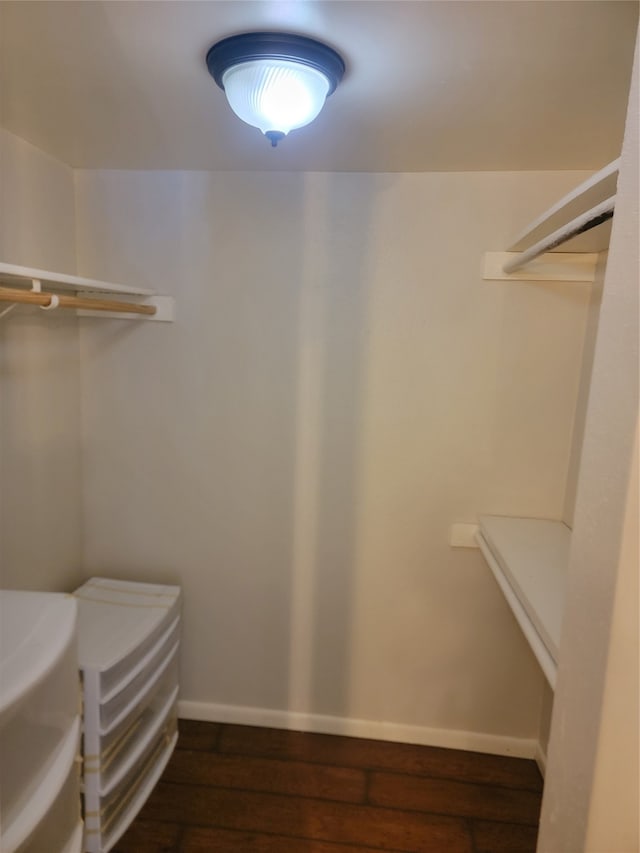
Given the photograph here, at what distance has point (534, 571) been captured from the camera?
151cm

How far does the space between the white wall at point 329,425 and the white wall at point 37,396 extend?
9cm

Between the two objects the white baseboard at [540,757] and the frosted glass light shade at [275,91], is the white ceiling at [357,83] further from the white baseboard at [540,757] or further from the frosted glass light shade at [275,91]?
the white baseboard at [540,757]

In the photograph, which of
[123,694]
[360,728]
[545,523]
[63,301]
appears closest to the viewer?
[63,301]

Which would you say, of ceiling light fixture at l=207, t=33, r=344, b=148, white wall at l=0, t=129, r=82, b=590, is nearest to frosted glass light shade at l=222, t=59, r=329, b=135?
ceiling light fixture at l=207, t=33, r=344, b=148

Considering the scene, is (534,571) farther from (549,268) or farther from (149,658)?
(149,658)

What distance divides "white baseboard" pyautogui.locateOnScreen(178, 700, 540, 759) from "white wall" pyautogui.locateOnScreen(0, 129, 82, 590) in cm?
78

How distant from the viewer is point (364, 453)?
200 centimetres

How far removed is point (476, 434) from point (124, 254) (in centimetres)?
144

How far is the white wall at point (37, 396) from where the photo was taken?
1.68m

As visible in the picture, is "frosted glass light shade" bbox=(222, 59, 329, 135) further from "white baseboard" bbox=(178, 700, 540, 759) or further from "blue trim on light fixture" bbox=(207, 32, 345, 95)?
"white baseboard" bbox=(178, 700, 540, 759)

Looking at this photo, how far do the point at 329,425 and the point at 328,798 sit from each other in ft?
4.23

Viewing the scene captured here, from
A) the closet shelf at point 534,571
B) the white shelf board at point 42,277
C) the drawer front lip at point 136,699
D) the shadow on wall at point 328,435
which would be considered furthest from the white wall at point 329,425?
the white shelf board at point 42,277

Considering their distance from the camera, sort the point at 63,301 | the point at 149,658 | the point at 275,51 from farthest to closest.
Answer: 1. the point at 149,658
2. the point at 63,301
3. the point at 275,51

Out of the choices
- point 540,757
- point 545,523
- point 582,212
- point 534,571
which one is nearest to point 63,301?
point 582,212
